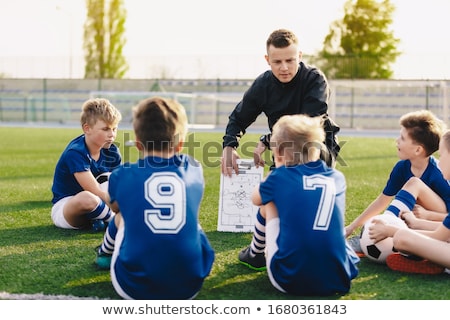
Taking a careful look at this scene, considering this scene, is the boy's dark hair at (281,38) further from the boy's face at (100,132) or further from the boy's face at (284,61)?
the boy's face at (100,132)

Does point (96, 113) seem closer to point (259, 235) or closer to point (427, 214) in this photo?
point (259, 235)

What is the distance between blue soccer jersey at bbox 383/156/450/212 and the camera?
3.95 meters

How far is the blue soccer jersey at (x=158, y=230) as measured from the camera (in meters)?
2.76

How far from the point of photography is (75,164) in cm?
452

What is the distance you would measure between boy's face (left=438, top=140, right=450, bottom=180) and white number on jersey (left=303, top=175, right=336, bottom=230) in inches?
50.8

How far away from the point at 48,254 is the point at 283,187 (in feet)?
5.68

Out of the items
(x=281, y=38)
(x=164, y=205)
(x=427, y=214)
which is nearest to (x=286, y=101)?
(x=281, y=38)

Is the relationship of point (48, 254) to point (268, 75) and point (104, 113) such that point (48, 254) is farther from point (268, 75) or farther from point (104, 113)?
point (268, 75)

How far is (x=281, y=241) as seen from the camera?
2967mm

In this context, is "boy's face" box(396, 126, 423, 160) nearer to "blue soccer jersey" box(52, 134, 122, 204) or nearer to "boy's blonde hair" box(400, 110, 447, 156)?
"boy's blonde hair" box(400, 110, 447, 156)

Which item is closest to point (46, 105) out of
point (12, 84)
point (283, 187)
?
point (12, 84)

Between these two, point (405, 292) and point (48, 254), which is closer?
point (405, 292)

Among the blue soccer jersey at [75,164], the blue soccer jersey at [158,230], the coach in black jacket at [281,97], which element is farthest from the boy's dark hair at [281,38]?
the blue soccer jersey at [158,230]

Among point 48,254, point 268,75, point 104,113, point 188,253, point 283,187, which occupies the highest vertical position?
point 268,75
